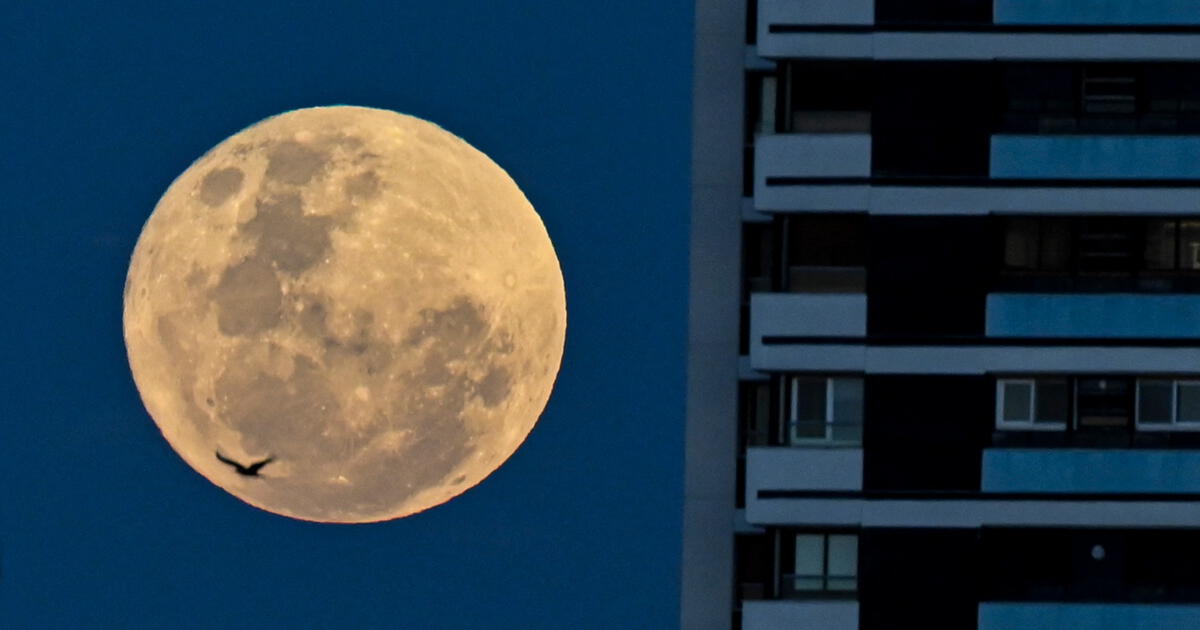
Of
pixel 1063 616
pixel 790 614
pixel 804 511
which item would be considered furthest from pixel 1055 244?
pixel 790 614

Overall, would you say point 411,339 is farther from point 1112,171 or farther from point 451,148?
point 1112,171

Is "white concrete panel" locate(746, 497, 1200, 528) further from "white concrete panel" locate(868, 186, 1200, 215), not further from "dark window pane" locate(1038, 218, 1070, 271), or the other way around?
"white concrete panel" locate(868, 186, 1200, 215)

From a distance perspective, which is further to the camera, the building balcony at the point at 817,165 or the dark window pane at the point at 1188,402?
the dark window pane at the point at 1188,402

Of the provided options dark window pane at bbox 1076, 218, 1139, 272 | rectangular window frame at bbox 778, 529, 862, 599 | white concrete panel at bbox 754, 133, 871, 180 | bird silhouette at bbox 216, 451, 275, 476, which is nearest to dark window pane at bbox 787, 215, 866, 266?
white concrete panel at bbox 754, 133, 871, 180

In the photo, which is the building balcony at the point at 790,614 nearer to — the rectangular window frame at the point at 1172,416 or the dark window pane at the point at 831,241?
the dark window pane at the point at 831,241

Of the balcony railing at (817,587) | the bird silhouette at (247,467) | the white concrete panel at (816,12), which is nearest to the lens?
the bird silhouette at (247,467)

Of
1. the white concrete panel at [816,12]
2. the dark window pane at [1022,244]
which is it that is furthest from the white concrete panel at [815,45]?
the dark window pane at [1022,244]
